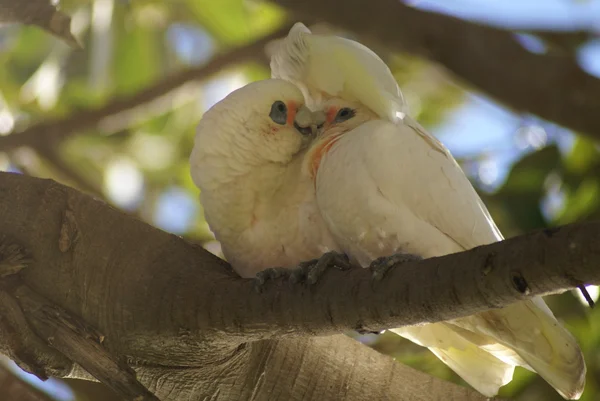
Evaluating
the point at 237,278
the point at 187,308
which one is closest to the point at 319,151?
the point at 237,278

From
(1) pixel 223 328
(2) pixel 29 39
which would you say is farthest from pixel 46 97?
(1) pixel 223 328

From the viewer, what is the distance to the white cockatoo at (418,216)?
6.16 feet

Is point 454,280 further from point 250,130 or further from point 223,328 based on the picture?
point 250,130

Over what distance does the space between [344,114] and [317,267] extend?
2.02 feet

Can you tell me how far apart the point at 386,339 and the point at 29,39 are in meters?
2.26

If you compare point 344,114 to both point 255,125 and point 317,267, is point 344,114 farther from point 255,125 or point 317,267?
point 317,267

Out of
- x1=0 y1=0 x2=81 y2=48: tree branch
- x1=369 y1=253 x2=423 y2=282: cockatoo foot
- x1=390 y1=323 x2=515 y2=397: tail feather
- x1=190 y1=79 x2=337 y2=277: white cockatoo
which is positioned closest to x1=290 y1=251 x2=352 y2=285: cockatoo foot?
x1=369 y1=253 x2=423 y2=282: cockatoo foot

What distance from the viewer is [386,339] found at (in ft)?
10.3

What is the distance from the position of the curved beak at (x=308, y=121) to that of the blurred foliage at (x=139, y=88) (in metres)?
0.98

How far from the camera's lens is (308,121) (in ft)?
7.35

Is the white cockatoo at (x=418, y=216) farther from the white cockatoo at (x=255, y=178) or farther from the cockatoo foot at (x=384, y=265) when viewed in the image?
the cockatoo foot at (x=384, y=265)

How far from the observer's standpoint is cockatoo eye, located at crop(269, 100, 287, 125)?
2.21 meters

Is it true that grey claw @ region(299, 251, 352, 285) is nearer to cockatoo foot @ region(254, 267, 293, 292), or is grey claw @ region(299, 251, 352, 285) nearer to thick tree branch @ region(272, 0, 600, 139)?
cockatoo foot @ region(254, 267, 293, 292)

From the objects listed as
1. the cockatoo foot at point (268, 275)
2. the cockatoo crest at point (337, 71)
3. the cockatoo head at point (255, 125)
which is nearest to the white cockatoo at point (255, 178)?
the cockatoo head at point (255, 125)
